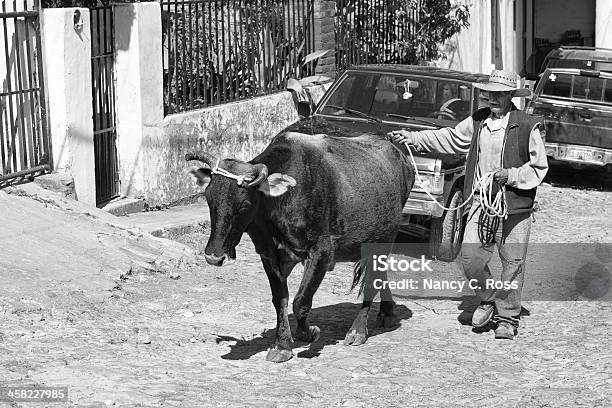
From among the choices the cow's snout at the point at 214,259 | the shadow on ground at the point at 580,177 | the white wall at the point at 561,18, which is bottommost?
the shadow on ground at the point at 580,177

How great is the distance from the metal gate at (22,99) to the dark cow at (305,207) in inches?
173

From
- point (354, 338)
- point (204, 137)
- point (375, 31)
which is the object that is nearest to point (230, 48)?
point (204, 137)

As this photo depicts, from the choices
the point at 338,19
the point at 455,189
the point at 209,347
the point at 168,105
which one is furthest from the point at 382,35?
the point at 209,347

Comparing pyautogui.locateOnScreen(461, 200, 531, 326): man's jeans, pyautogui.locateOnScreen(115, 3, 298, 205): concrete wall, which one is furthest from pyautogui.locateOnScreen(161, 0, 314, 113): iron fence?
pyautogui.locateOnScreen(461, 200, 531, 326): man's jeans

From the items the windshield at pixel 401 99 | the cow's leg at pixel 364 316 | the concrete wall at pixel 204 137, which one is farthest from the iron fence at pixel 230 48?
the cow's leg at pixel 364 316

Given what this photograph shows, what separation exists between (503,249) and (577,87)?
31.2ft

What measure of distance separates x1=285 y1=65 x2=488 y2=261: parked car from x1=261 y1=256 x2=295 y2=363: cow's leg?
3512 mm

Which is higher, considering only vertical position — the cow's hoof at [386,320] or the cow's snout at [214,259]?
the cow's snout at [214,259]

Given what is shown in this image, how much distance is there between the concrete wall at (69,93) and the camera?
12.4 metres

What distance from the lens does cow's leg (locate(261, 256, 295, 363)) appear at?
8406 millimetres

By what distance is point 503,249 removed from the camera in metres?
9.32

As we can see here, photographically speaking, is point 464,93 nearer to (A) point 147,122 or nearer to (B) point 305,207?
(A) point 147,122

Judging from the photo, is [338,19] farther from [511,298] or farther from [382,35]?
[511,298]

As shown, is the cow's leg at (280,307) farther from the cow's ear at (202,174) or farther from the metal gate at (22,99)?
the metal gate at (22,99)
